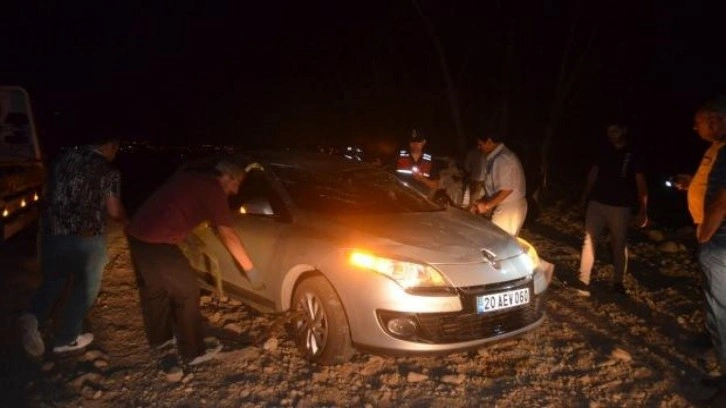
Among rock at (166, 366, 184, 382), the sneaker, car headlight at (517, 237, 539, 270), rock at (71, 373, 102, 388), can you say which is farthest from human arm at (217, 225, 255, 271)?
the sneaker

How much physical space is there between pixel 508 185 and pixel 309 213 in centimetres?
220

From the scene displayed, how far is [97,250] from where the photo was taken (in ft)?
14.0

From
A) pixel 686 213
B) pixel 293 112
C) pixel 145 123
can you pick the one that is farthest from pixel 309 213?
pixel 145 123

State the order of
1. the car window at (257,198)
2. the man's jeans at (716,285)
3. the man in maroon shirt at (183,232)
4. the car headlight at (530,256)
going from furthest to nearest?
the car window at (257,198) < the car headlight at (530,256) < the man in maroon shirt at (183,232) < the man's jeans at (716,285)

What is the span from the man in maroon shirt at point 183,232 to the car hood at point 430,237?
795 mm

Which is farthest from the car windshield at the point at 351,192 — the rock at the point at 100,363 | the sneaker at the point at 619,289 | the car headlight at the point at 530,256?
the sneaker at the point at 619,289

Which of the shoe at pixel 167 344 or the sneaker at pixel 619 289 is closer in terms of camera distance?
the shoe at pixel 167 344


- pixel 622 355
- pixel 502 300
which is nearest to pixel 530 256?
pixel 502 300

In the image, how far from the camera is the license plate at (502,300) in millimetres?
3822

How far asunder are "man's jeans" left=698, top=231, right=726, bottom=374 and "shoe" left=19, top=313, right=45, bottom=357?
442cm

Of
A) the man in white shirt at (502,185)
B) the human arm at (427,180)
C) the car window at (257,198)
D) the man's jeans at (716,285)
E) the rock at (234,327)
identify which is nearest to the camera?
the man's jeans at (716,285)

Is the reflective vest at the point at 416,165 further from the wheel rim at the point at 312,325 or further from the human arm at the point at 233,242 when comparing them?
the human arm at the point at 233,242

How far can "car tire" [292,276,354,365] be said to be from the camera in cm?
392

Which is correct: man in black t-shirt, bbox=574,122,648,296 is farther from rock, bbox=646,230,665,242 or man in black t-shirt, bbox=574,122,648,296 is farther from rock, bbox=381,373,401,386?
rock, bbox=646,230,665,242
